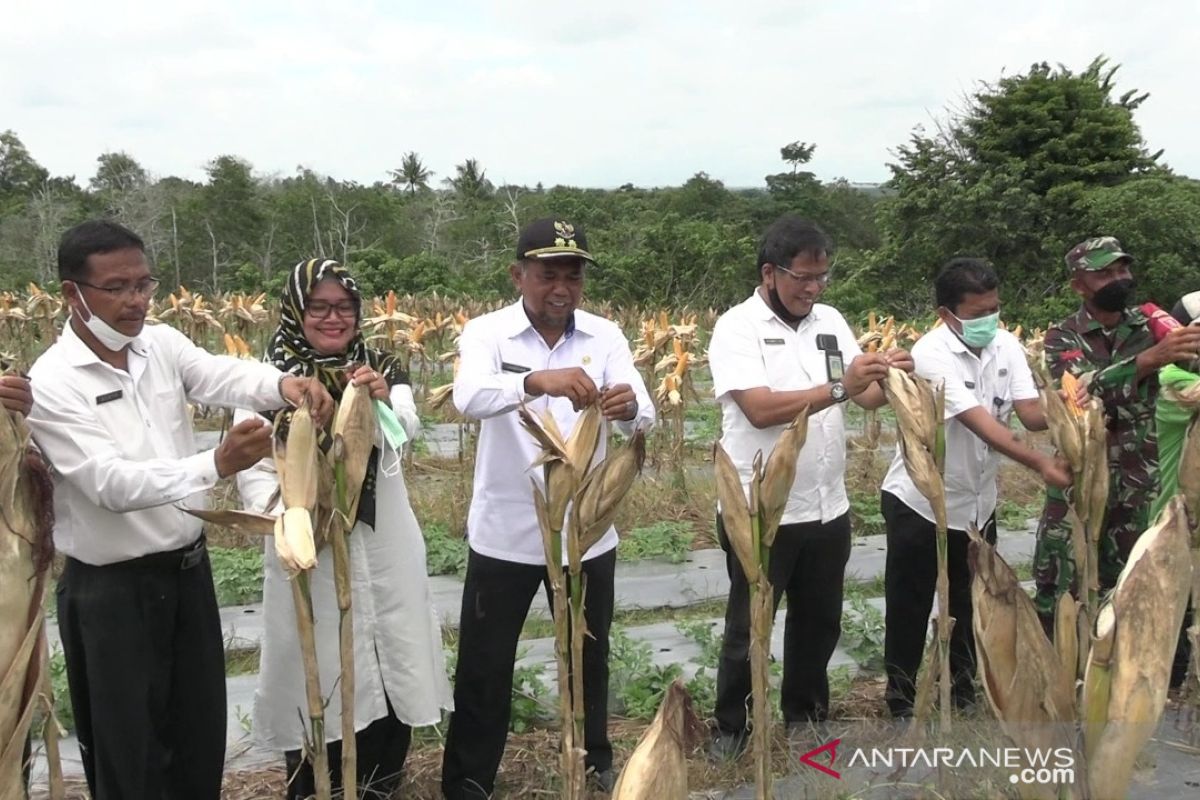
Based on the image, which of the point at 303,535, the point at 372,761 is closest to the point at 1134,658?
the point at 303,535

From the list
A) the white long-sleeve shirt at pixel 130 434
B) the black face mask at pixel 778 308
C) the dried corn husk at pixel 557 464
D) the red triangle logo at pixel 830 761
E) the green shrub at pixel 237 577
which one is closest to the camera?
the dried corn husk at pixel 557 464

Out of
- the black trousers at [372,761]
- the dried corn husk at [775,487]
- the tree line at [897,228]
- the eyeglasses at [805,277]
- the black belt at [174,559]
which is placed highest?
the tree line at [897,228]

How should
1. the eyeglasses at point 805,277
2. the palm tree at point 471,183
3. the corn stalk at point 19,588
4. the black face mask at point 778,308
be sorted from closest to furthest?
the corn stalk at point 19,588
the eyeglasses at point 805,277
the black face mask at point 778,308
the palm tree at point 471,183

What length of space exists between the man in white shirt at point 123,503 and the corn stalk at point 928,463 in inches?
53.6

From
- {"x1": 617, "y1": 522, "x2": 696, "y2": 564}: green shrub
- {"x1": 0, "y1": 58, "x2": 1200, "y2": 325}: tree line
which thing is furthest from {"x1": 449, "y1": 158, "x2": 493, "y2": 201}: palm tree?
{"x1": 617, "y1": 522, "x2": 696, "y2": 564}: green shrub

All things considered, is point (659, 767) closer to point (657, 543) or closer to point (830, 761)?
point (830, 761)

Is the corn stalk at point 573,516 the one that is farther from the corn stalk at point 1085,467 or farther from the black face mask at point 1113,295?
the black face mask at point 1113,295

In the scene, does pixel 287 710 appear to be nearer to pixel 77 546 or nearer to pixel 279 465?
pixel 77 546

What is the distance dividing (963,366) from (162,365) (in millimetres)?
2480

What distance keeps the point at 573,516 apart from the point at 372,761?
1.40m

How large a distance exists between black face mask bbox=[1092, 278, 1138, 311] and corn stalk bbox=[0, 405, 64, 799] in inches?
131

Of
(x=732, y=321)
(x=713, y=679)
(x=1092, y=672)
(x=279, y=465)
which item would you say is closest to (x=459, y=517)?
(x=713, y=679)

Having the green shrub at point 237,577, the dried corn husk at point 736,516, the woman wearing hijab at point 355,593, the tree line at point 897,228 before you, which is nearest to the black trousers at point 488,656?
the woman wearing hijab at point 355,593

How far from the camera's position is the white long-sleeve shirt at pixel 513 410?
275cm
